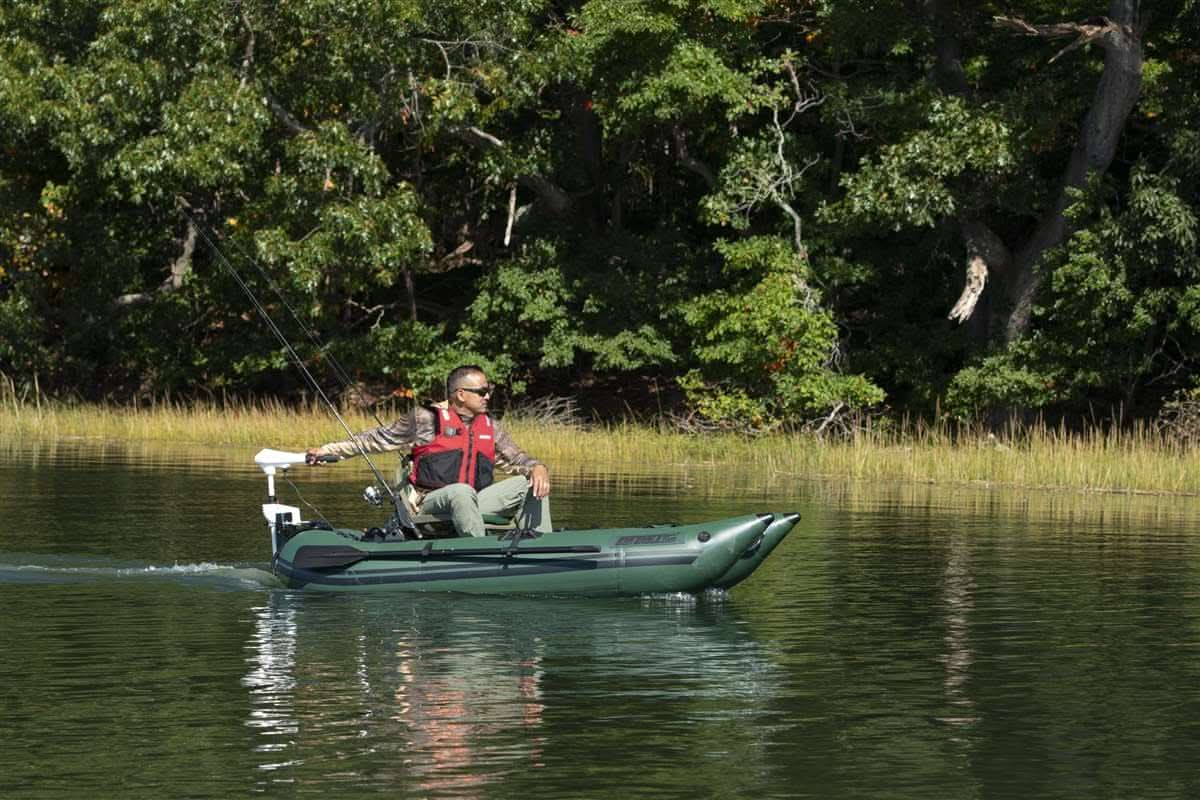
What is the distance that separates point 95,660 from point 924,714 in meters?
4.46

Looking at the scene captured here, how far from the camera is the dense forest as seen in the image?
100 feet

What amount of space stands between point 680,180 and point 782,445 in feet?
27.7

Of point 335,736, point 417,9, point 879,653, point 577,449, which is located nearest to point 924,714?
point 879,653

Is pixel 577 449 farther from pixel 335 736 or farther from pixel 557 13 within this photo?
pixel 335 736

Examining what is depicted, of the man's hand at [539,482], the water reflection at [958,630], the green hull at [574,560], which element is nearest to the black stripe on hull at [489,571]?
the green hull at [574,560]

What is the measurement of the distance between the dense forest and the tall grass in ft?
3.79

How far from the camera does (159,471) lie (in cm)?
2681

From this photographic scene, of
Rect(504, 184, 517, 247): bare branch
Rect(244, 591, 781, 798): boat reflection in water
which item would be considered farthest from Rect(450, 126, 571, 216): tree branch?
Rect(244, 591, 781, 798): boat reflection in water

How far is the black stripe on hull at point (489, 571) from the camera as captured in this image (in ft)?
48.4

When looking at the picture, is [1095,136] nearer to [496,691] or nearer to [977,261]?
[977,261]

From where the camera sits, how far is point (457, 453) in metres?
15.4

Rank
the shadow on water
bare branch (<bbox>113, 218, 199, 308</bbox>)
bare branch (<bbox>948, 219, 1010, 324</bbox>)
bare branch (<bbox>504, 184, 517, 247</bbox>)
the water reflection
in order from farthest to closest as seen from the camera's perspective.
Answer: bare branch (<bbox>113, 218, 199, 308</bbox>) < bare branch (<bbox>504, 184, 517, 247</bbox>) < bare branch (<bbox>948, 219, 1010, 324</bbox>) < the shadow on water < the water reflection

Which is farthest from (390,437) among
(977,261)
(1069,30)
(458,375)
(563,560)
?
(977,261)

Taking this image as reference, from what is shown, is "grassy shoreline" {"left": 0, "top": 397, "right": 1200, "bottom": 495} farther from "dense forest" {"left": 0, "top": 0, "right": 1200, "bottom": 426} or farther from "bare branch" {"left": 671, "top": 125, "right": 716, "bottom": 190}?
"bare branch" {"left": 671, "top": 125, "right": 716, "bottom": 190}
